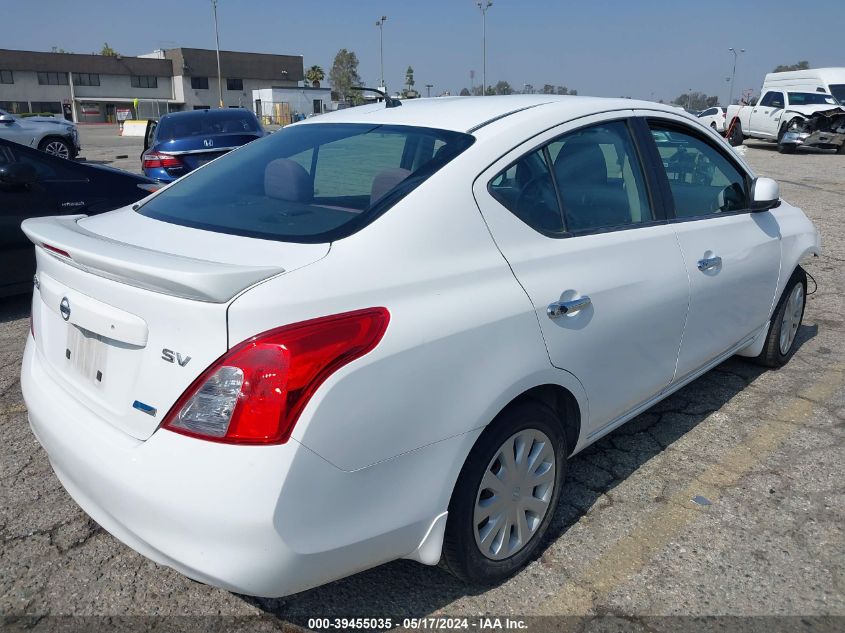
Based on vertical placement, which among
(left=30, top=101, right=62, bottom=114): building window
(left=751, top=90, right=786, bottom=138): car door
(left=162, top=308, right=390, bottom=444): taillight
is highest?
(left=30, top=101, right=62, bottom=114): building window

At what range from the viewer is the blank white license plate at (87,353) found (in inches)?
81.6

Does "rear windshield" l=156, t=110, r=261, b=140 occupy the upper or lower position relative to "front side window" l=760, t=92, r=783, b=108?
lower

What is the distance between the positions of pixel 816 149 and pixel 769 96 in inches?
90.6

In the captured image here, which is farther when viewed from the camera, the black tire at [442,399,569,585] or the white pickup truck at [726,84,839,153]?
the white pickup truck at [726,84,839,153]

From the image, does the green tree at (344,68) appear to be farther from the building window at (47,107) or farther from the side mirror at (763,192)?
the side mirror at (763,192)

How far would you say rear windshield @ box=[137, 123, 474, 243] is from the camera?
2244mm

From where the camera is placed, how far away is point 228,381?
178 centimetres

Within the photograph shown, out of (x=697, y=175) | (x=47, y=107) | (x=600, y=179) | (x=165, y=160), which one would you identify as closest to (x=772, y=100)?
(x=165, y=160)

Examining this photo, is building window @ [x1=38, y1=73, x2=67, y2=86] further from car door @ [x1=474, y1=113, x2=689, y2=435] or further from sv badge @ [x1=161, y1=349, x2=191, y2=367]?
sv badge @ [x1=161, y1=349, x2=191, y2=367]

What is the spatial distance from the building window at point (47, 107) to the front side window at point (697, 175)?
257ft

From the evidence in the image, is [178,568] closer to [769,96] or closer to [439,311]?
[439,311]

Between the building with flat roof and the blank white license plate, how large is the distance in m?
69.3

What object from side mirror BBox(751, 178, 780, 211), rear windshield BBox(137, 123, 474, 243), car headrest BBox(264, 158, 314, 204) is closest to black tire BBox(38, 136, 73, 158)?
rear windshield BBox(137, 123, 474, 243)

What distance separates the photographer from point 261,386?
1.76 m
